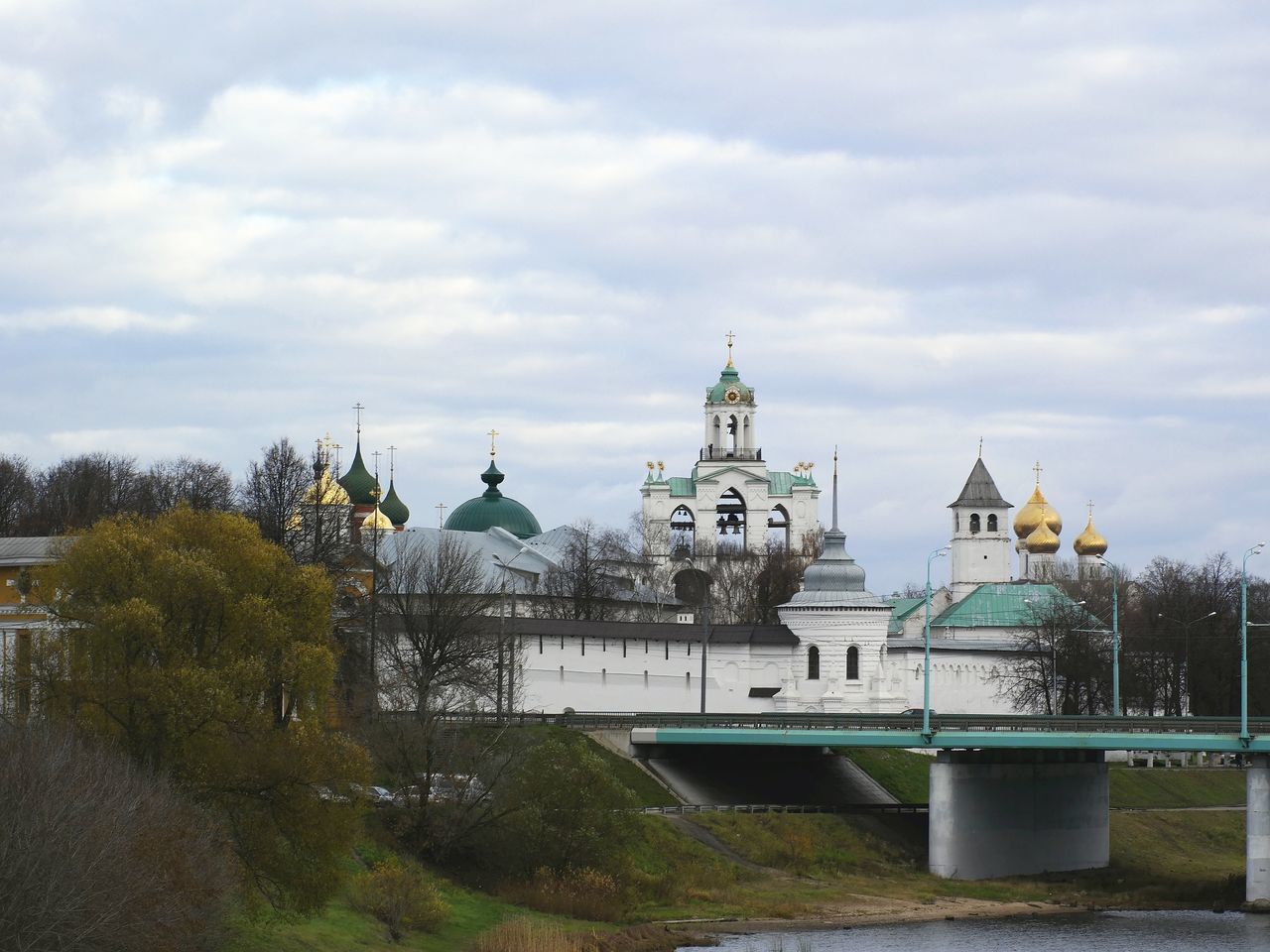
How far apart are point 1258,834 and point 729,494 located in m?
Answer: 71.9

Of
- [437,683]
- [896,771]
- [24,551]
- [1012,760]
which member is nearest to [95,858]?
[24,551]

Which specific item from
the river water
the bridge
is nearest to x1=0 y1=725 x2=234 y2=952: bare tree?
the river water

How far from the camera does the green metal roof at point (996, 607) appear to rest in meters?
108

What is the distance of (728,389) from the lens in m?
131

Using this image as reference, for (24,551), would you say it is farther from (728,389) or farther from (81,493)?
(728,389)

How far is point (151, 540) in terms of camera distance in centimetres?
3975

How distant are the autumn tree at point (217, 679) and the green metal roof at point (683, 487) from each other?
292 feet

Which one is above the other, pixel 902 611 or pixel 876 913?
pixel 902 611

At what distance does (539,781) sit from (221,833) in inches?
626

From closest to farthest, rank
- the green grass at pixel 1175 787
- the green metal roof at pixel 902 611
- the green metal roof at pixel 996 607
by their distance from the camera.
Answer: the green grass at pixel 1175 787, the green metal roof at pixel 996 607, the green metal roof at pixel 902 611

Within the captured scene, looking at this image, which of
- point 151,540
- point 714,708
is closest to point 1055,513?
point 714,708

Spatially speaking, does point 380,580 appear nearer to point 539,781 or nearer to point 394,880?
point 539,781

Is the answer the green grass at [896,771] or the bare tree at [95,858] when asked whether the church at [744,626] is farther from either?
the bare tree at [95,858]

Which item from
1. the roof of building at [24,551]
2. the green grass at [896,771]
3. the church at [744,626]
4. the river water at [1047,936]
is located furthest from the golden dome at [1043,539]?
the roof of building at [24,551]
